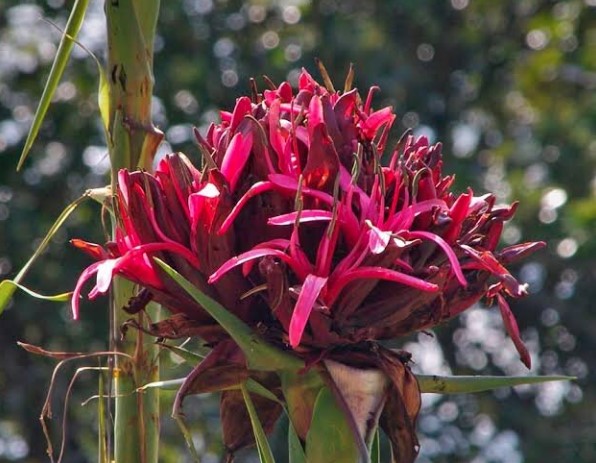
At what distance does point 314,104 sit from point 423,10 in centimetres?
407

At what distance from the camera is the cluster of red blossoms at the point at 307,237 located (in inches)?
44.2

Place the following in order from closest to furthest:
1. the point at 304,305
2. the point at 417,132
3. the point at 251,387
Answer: the point at 304,305 → the point at 251,387 → the point at 417,132

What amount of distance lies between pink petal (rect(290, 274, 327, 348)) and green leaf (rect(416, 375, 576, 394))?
160mm

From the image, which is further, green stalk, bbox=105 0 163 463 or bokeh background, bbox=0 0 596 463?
bokeh background, bbox=0 0 596 463

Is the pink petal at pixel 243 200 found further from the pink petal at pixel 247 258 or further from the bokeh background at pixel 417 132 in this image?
the bokeh background at pixel 417 132

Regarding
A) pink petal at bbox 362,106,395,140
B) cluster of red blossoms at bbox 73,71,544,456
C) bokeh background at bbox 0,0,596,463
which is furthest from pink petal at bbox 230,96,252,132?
bokeh background at bbox 0,0,596,463

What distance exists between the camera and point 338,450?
3.77 ft

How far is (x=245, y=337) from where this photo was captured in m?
1.11

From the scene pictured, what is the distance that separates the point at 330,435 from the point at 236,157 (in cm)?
25

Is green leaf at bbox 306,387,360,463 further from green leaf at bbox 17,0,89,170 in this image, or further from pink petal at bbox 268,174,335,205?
green leaf at bbox 17,0,89,170

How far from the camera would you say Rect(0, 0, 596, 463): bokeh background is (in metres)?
4.68

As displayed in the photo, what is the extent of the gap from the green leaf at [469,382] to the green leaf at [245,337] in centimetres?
13

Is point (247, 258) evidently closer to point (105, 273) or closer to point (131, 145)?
point (105, 273)

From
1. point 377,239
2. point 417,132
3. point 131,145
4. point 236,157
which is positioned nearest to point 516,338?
point 377,239
